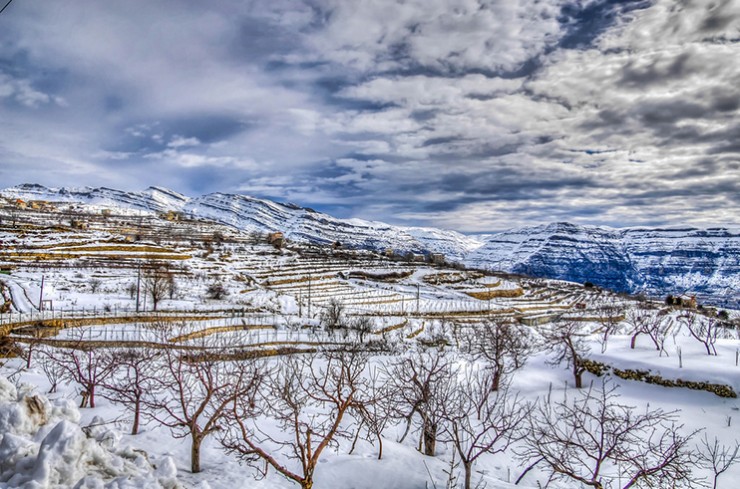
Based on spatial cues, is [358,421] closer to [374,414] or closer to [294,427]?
[374,414]

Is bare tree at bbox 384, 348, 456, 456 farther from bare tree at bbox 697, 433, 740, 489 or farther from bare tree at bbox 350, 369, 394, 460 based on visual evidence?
bare tree at bbox 697, 433, 740, 489

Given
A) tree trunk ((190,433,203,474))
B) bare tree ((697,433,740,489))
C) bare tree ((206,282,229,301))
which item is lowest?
bare tree ((697,433,740,489))

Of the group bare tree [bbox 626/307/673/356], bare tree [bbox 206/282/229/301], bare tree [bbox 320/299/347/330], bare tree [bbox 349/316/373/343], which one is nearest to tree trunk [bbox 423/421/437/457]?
bare tree [bbox 626/307/673/356]

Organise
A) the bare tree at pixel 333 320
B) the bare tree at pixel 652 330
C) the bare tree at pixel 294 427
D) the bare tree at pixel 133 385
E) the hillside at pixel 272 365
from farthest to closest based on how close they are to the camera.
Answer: the bare tree at pixel 333 320, the bare tree at pixel 652 330, the bare tree at pixel 133 385, the hillside at pixel 272 365, the bare tree at pixel 294 427

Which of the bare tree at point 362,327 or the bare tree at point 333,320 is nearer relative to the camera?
the bare tree at point 362,327

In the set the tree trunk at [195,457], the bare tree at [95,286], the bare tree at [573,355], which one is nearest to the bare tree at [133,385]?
the tree trunk at [195,457]

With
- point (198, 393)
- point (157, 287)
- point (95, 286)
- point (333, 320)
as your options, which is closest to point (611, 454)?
point (198, 393)

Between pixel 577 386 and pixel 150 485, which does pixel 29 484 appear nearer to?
pixel 150 485

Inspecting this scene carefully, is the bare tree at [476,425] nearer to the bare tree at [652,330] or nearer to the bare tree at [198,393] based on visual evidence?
the bare tree at [198,393]

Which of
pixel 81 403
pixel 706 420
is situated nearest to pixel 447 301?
pixel 706 420

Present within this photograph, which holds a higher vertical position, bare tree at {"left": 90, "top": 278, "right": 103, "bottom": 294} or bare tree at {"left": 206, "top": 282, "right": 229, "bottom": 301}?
bare tree at {"left": 90, "top": 278, "right": 103, "bottom": 294}

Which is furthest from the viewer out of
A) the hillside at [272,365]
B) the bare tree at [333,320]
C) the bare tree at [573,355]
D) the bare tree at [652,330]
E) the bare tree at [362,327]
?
the bare tree at [333,320]

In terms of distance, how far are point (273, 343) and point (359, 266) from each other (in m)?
70.4

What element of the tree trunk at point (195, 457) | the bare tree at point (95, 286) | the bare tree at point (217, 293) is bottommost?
the tree trunk at point (195, 457)
